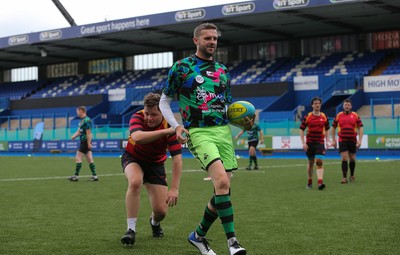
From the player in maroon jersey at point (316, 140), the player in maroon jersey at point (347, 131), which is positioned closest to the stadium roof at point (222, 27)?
the player in maroon jersey at point (347, 131)

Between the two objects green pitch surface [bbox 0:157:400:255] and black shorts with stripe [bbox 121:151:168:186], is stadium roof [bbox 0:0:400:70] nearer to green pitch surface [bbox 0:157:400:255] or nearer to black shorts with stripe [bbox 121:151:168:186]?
green pitch surface [bbox 0:157:400:255]

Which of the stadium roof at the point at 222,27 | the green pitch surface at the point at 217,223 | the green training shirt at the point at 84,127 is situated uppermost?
the stadium roof at the point at 222,27

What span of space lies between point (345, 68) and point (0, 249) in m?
38.2

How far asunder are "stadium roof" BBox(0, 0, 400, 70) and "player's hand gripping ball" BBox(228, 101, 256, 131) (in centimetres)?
3129

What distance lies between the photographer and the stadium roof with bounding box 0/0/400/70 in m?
39.2

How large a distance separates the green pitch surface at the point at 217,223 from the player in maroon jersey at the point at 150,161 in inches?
14.8

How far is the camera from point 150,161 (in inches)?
290

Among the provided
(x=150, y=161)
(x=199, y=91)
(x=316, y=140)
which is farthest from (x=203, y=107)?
(x=316, y=140)

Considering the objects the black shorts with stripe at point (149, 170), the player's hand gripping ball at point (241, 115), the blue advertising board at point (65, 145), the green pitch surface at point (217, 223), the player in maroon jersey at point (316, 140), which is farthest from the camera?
the blue advertising board at point (65, 145)

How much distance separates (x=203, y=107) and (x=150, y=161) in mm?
1281

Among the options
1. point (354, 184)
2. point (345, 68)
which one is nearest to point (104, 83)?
point (345, 68)

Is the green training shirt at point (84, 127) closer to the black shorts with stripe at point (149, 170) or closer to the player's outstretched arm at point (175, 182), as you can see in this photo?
the black shorts with stripe at point (149, 170)

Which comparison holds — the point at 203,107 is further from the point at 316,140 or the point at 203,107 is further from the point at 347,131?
the point at 347,131

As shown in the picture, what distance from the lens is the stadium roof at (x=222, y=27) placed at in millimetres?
39156
